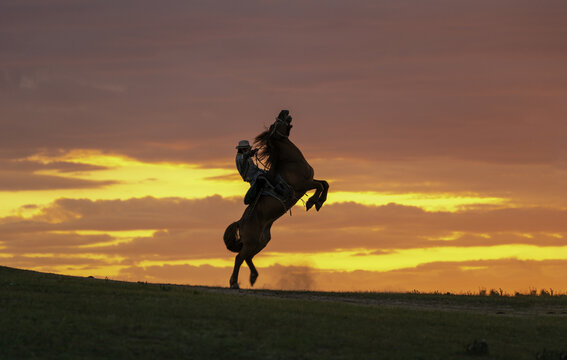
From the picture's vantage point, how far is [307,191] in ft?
89.8

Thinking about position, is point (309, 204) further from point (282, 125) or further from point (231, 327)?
point (231, 327)

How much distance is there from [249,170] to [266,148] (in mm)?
883

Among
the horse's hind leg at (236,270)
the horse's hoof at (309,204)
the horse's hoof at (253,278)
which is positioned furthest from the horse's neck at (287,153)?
the horse's hoof at (253,278)

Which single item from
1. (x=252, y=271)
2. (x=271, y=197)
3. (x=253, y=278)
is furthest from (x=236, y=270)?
(x=271, y=197)

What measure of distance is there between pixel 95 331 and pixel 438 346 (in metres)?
6.65

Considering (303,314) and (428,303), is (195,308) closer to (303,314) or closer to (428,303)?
(303,314)

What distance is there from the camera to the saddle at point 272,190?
87.3 feet

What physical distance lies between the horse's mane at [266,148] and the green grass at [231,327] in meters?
5.42

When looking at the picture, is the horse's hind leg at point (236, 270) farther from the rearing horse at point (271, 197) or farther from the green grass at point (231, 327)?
the green grass at point (231, 327)

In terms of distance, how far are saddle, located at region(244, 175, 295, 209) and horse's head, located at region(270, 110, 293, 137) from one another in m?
1.42

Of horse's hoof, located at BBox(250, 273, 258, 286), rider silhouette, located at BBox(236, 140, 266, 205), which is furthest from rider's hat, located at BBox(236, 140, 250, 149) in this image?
horse's hoof, located at BBox(250, 273, 258, 286)

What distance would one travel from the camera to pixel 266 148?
27.3 m

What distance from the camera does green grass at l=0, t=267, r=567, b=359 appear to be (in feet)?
53.5

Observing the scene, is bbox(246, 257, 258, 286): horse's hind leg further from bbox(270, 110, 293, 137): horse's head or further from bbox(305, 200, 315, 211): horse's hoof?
bbox(270, 110, 293, 137): horse's head
